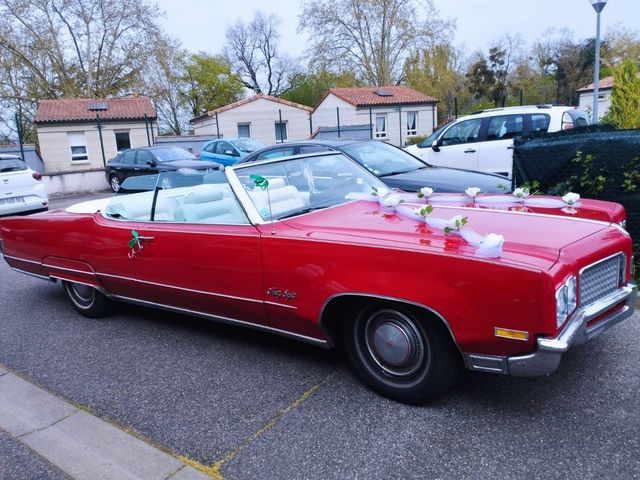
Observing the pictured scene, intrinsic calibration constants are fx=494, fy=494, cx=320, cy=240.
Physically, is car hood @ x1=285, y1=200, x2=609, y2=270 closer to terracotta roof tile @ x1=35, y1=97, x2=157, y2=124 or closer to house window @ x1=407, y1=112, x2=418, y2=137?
terracotta roof tile @ x1=35, y1=97, x2=157, y2=124

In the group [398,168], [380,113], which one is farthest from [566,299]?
[380,113]

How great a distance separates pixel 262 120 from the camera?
3066 centimetres

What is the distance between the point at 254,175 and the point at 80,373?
190 cm

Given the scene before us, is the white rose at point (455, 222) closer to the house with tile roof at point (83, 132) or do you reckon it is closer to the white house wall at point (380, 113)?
the house with tile roof at point (83, 132)

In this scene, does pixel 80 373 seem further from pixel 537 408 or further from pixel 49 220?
pixel 537 408

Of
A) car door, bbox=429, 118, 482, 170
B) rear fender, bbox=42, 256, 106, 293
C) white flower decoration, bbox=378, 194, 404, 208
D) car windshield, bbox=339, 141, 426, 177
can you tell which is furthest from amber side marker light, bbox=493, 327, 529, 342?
car door, bbox=429, 118, 482, 170

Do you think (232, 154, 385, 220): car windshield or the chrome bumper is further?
(232, 154, 385, 220): car windshield

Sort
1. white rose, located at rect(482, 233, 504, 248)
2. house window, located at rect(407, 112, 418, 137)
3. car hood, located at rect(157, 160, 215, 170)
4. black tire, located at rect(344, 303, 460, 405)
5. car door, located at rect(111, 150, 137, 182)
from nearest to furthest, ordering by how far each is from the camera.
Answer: white rose, located at rect(482, 233, 504, 248) → black tire, located at rect(344, 303, 460, 405) → car hood, located at rect(157, 160, 215, 170) → car door, located at rect(111, 150, 137, 182) → house window, located at rect(407, 112, 418, 137)

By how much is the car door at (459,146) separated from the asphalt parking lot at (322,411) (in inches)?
223

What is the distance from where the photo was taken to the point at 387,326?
2773mm

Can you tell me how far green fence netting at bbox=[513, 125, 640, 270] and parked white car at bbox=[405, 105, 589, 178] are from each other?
A: 3.35 metres

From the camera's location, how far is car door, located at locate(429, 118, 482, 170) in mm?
9086

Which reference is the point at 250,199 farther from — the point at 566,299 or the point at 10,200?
the point at 10,200

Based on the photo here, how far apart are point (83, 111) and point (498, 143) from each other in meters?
25.6
